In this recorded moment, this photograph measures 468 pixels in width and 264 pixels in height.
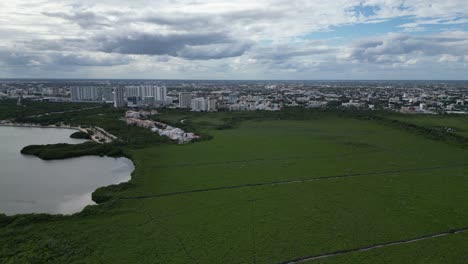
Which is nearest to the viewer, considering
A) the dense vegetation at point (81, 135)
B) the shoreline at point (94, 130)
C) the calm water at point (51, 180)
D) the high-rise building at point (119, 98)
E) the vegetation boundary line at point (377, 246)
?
the vegetation boundary line at point (377, 246)

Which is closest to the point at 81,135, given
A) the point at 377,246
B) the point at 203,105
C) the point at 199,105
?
the point at 199,105

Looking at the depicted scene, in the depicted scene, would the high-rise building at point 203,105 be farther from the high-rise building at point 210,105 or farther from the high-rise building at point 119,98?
the high-rise building at point 119,98

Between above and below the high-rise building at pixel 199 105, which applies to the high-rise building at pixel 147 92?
above

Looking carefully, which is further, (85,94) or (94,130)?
(85,94)

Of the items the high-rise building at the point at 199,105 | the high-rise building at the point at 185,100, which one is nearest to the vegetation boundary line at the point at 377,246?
the high-rise building at the point at 199,105

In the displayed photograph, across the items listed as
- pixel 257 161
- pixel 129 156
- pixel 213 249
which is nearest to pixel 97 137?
pixel 129 156

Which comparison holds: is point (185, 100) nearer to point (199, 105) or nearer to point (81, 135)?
point (199, 105)

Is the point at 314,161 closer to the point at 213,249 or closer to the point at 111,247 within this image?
the point at 213,249
